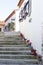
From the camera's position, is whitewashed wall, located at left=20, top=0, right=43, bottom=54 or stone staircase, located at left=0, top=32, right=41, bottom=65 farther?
whitewashed wall, located at left=20, top=0, right=43, bottom=54

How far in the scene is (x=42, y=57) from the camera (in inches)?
402

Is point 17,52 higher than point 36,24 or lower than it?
lower

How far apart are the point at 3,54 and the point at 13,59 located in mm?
892

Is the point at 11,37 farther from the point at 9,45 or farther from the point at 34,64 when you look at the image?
the point at 34,64

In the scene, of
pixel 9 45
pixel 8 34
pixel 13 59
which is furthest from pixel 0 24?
pixel 13 59

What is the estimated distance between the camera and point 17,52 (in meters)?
11.5

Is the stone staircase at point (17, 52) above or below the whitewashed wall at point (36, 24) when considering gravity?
below

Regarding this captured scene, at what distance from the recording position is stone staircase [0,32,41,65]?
10.3 metres

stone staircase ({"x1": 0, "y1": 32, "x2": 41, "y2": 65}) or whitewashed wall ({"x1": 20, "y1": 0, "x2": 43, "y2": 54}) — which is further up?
whitewashed wall ({"x1": 20, "y1": 0, "x2": 43, "y2": 54})

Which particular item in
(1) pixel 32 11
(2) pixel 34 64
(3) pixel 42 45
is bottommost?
(2) pixel 34 64

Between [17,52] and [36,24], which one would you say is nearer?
[36,24]

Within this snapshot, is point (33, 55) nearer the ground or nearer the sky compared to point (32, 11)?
nearer the ground

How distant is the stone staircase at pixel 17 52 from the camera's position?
33.7 feet

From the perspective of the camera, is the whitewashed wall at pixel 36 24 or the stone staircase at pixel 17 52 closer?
the stone staircase at pixel 17 52
